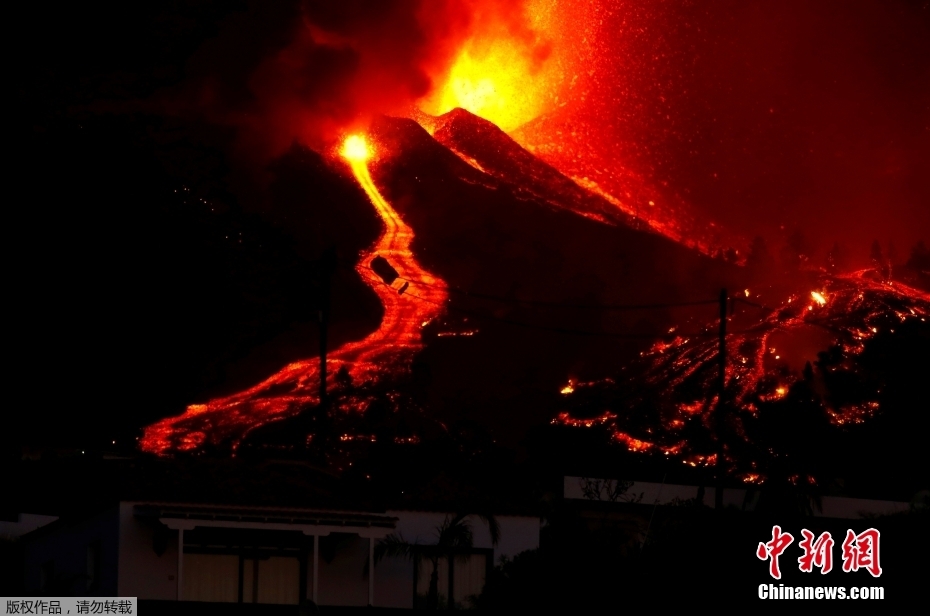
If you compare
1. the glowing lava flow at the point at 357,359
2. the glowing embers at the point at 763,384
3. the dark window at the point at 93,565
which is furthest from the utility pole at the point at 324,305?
the glowing embers at the point at 763,384

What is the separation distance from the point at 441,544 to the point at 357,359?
2180 inches

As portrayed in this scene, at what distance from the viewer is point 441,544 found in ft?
107

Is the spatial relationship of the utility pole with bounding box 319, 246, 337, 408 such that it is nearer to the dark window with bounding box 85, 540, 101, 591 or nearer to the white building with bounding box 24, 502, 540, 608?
the white building with bounding box 24, 502, 540, 608

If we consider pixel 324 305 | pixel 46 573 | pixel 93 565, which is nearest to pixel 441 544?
pixel 93 565

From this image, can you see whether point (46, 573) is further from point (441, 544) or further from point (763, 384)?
point (763, 384)

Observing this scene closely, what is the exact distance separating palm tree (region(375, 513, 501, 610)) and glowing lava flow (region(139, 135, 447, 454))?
2793 cm

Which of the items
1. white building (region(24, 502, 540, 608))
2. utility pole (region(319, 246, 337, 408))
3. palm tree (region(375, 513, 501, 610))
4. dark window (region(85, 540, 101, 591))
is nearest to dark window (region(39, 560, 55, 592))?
white building (region(24, 502, 540, 608))

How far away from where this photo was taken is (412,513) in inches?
1330

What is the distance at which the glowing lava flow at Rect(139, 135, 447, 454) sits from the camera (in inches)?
2876

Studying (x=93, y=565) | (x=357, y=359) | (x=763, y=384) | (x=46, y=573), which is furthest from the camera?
(x=357, y=359)

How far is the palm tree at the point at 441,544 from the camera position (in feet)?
107

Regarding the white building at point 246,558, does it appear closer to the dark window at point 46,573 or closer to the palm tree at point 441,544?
the dark window at point 46,573

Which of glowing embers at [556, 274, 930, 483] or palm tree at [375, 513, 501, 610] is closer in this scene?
palm tree at [375, 513, 501, 610]

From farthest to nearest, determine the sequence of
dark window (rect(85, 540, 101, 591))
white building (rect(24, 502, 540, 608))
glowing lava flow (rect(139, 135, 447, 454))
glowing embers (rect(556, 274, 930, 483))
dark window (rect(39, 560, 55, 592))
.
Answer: glowing embers (rect(556, 274, 930, 483)) → glowing lava flow (rect(139, 135, 447, 454)) → dark window (rect(39, 560, 55, 592)) → dark window (rect(85, 540, 101, 591)) → white building (rect(24, 502, 540, 608))
